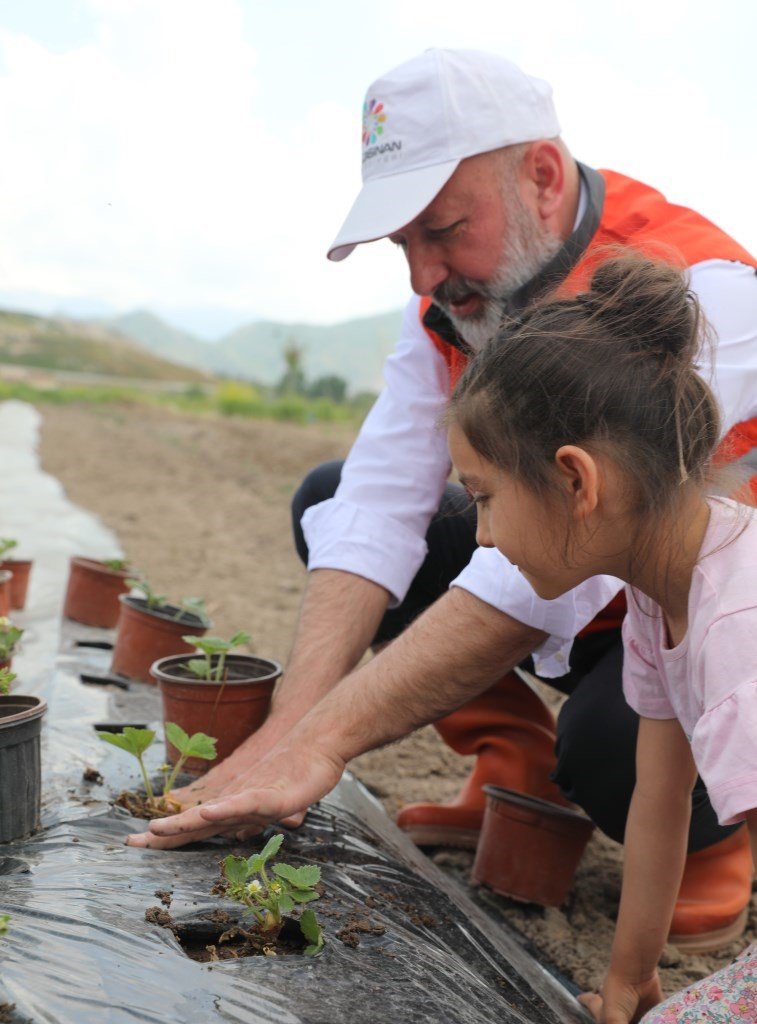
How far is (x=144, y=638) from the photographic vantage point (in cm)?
259

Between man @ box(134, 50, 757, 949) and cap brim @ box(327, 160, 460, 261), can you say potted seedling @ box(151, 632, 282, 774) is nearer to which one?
man @ box(134, 50, 757, 949)

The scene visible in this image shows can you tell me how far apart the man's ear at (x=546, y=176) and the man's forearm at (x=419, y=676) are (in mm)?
873

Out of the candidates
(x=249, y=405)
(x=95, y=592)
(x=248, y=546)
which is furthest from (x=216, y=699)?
(x=249, y=405)

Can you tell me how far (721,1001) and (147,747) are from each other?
986mm

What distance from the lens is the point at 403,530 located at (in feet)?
7.18

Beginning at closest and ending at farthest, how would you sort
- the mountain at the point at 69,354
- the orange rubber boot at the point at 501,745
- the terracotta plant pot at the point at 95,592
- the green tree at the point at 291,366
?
the orange rubber boot at the point at 501,745 → the terracotta plant pot at the point at 95,592 → the green tree at the point at 291,366 → the mountain at the point at 69,354

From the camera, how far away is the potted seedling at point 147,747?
5.28 feet

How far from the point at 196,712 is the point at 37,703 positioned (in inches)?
15.4

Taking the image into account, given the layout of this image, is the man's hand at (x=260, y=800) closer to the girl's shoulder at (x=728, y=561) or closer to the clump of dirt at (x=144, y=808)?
the clump of dirt at (x=144, y=808)

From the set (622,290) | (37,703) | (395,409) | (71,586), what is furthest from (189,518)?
(622,290)

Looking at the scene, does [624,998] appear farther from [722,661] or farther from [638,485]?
[638,485]

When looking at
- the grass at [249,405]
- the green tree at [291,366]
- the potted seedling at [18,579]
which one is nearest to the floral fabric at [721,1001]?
the potted seedling at [18,579]

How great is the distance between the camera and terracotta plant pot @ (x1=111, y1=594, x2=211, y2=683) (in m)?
2.57

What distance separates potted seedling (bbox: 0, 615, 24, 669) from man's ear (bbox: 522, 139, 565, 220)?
1360 millimetres
